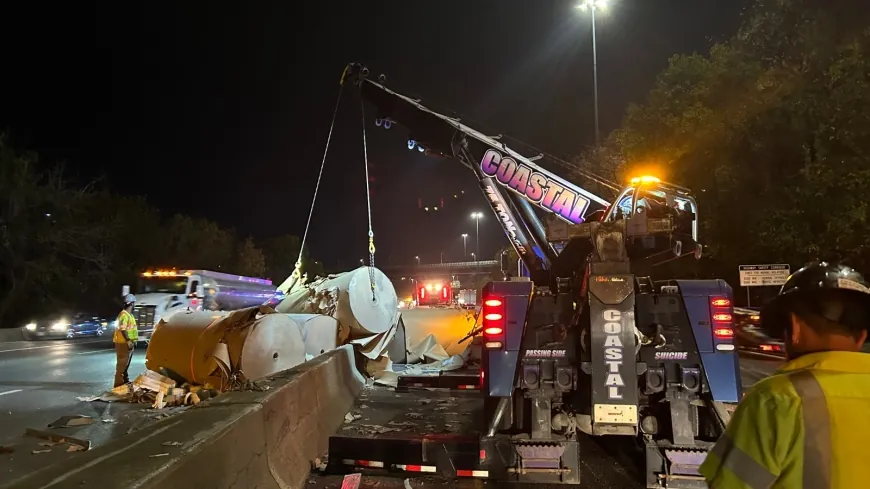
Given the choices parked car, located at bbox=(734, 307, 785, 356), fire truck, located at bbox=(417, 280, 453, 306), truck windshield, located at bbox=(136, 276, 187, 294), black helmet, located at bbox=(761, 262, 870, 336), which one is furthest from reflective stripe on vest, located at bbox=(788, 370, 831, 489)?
fire truck, located at bbox=(417, 280, 453, 306)

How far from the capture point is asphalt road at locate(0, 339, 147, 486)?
6965 millimetres

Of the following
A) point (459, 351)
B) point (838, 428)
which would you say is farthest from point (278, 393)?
point (459, 351)

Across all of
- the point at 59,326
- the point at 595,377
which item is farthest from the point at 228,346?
the point at 59,326

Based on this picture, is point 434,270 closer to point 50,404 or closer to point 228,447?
point 50,404

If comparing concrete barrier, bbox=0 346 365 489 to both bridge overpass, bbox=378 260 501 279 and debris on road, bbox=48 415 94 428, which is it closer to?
debris on road, bbox=48 415 94 428

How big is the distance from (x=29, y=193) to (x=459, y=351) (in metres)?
29.7

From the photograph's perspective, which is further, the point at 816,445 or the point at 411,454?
the point at 411,454

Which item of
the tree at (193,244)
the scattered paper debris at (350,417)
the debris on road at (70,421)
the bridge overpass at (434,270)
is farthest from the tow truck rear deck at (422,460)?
the bridge overpass at (434,270)

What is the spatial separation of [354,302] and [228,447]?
753 centimetres

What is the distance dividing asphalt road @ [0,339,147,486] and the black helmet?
6846mm

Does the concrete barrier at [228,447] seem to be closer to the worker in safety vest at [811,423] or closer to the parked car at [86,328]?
the worker in safety vest at [811,423]

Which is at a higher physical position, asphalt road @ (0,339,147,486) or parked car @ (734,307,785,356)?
parked car @ (734,307,785,356)

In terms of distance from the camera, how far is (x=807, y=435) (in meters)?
1.66

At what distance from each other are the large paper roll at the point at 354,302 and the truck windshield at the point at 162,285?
13.5 metres
